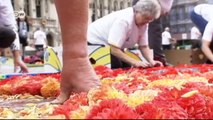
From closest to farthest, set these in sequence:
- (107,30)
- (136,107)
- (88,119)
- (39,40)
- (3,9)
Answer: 1. (88,119)
2. (136,107)
3. (3,9)
4. (107,30)
5. (39,40)

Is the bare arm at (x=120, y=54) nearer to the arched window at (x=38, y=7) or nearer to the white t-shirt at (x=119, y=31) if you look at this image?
the white t-shirt at (x=119, y=31)

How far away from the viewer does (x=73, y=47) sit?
1.58 metres

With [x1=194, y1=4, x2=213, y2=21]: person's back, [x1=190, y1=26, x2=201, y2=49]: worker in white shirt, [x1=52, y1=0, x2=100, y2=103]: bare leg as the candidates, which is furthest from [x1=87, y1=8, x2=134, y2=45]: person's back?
[x1=190, y1=26, x2=201, y2=49]: worker in white shirt

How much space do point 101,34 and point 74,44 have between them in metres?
2.40

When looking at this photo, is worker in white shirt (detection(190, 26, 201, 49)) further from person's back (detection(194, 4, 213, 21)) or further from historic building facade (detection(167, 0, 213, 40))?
historic building facade (detection(167, 0, 213, 40))

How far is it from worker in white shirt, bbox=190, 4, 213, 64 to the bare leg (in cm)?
268

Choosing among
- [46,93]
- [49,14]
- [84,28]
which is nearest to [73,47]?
[84,28]

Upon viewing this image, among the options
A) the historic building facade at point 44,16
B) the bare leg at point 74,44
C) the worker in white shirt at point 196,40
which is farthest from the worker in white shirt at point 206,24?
the historic building facade at point 44,16

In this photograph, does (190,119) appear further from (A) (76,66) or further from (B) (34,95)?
(B) (34,95)

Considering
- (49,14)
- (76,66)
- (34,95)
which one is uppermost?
(76,66)

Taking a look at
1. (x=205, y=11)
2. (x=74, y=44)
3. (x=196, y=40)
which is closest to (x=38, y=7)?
(x=196, y=40)

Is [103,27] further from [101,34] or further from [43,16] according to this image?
[43,16]

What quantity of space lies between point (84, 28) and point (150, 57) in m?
2.36

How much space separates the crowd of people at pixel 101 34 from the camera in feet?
4.98
